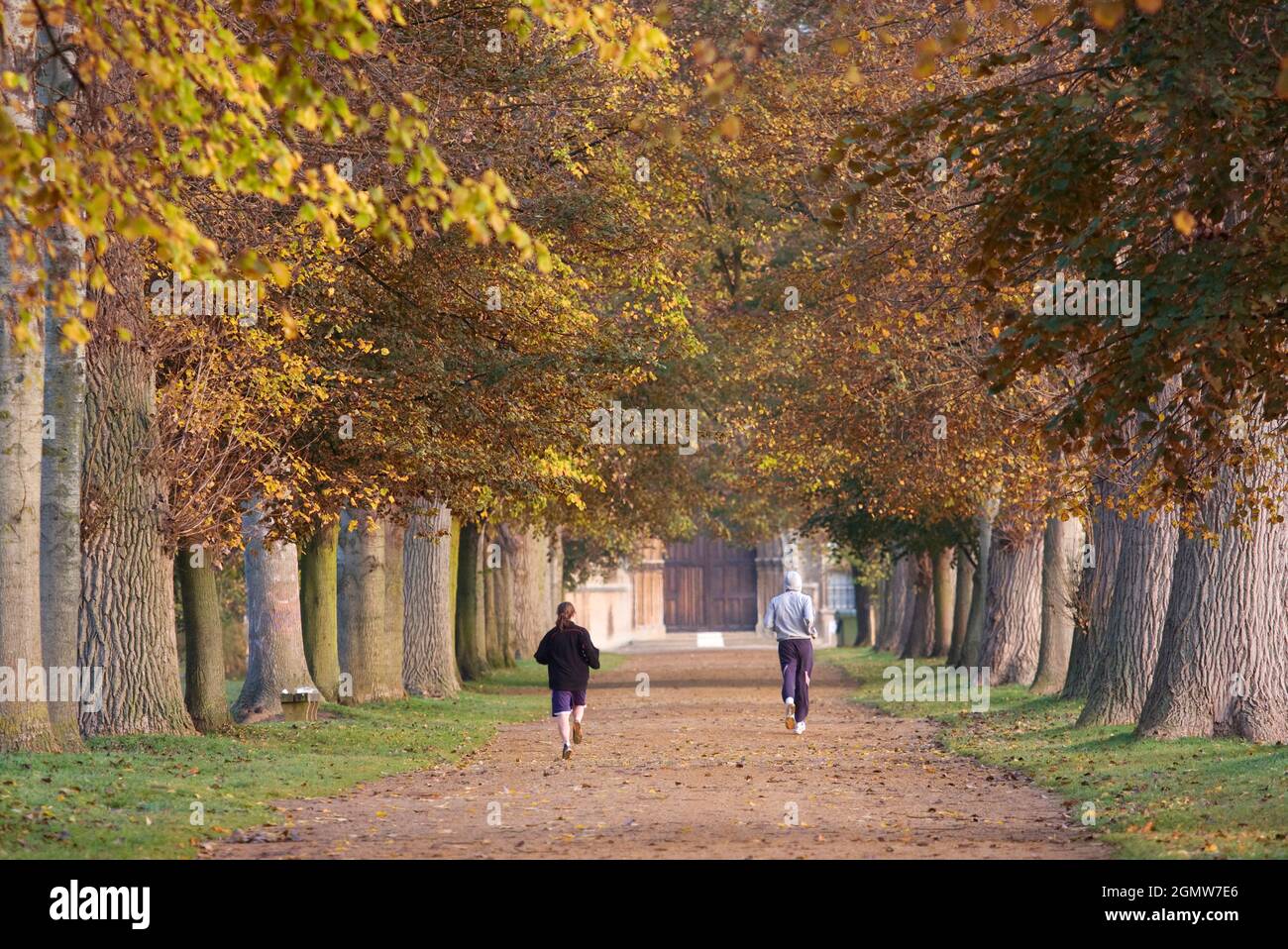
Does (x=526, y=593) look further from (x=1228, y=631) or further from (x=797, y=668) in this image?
(x=1228, y=631)

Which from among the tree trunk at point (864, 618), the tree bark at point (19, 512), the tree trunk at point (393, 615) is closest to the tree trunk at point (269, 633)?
the tree trunk at point (393, 615)

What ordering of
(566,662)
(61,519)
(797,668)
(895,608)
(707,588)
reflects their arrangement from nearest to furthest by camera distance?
(61,519) → (566,662) → (797,668) → (895,608) → (707,588)

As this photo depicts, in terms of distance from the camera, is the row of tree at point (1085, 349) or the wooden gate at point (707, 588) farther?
the wooden gate at point (707, 588)

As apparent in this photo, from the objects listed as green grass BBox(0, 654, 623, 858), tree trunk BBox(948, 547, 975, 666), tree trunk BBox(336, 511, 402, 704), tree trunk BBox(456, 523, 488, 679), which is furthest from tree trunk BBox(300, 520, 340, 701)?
tree trunk BBox(948, 547, 975, 666)

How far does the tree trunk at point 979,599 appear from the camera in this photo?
35.2m

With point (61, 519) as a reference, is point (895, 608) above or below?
below

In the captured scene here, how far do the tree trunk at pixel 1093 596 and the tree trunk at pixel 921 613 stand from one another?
20669 millimetres

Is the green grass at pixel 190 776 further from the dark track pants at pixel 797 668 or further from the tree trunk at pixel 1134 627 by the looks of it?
the tree trunk at pixel 1134 627

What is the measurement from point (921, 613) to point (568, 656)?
3200 centimetres

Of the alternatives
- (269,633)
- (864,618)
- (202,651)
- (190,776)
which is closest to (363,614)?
(269,633)

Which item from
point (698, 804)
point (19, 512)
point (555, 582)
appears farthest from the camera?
point (555, 582)

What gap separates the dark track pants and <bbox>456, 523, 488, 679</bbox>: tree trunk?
14.3 m

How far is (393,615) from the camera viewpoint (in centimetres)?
2889

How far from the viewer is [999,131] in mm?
10922
